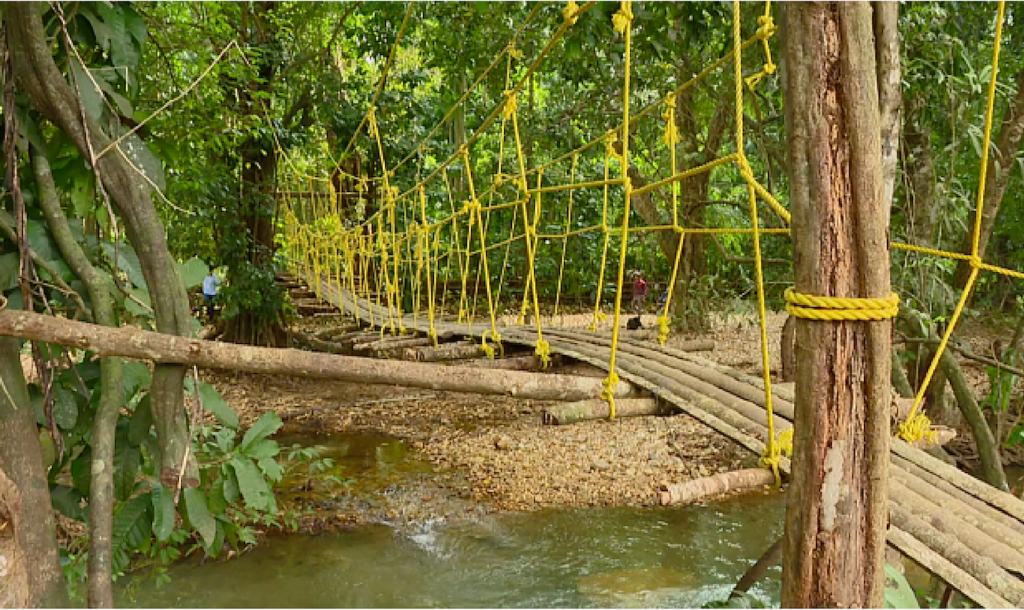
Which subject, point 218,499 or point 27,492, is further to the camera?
point 218,499

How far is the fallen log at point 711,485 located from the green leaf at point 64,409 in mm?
1070

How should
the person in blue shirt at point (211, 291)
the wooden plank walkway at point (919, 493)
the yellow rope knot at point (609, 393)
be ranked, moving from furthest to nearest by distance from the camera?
the person in blue shirt at point (211, 291) → the yellow rope knot at point (609, 393) → the wooden plank walkway at point (919, 493)

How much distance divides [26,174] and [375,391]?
4208 millimetres

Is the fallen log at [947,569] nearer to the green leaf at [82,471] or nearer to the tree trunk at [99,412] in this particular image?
the tree trunk at [99,412]

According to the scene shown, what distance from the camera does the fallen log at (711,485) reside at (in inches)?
49.1

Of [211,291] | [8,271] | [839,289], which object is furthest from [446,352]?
[211,291]

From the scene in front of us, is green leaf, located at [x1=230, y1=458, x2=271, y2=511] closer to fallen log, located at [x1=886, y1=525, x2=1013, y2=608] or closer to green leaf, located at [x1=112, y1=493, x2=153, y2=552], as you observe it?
green leaf, located at [x1=112, y1=493, x2=153, y2=552]

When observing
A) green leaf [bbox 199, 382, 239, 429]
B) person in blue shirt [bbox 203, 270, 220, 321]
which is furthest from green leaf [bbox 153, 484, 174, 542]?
person in blue shirt [bbox 203, 270, 220, 321]

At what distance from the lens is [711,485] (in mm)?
1287

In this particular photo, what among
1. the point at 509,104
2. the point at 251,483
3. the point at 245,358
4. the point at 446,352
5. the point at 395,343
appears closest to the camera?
the point at 245,358

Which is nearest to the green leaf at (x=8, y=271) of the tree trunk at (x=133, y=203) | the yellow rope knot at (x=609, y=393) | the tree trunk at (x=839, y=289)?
the tree trunk at (x=133, y=203)

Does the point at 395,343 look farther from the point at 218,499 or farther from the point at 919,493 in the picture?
the point at 919,493

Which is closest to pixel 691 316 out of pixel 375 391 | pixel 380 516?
pixel 375 391

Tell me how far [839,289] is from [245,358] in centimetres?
87
